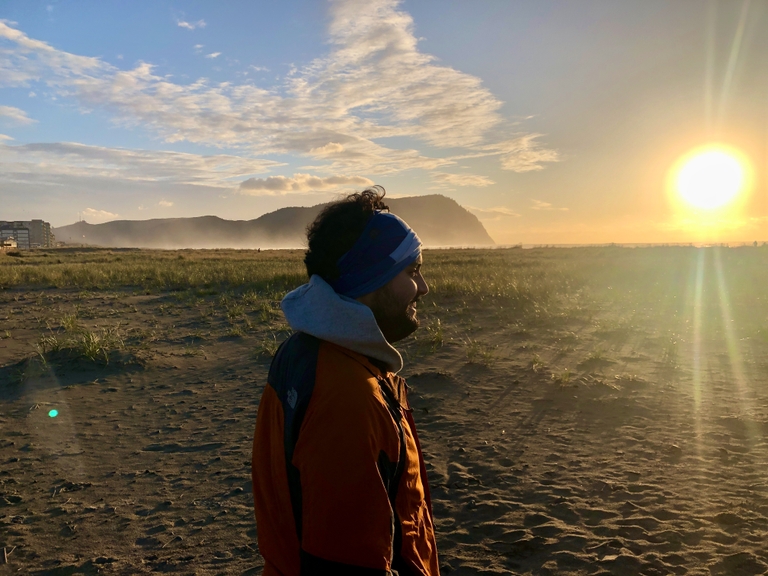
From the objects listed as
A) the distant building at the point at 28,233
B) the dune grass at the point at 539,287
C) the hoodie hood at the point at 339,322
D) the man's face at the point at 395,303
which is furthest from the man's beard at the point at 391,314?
the distant building at the point at 28,233

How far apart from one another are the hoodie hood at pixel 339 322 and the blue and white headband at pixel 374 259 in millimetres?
68

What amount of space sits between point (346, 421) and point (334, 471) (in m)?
0.11

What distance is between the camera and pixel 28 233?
78750mm

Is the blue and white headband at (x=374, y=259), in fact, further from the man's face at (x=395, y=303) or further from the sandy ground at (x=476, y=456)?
the sandy ground at (x=476, y=456)

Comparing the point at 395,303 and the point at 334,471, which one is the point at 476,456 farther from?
the point at 334,471

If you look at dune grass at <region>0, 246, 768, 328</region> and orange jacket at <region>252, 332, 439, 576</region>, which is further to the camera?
dune grass at <region>0, 246, 768, 328</region>

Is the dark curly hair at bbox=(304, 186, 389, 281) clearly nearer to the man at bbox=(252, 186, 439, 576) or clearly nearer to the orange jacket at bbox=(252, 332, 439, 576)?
the man at bbox=(252, 186, 439, 576)

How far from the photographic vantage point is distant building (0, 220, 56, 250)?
257 feet

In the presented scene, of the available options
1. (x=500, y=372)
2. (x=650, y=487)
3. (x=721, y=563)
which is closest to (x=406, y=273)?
(x=721, y=563)

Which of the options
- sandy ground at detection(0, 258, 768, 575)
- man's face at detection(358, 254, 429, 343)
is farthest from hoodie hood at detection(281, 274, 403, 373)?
sandy ground at detection(0, 258, 768, 575)

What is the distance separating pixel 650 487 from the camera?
4.07m

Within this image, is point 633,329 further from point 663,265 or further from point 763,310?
point 663,265

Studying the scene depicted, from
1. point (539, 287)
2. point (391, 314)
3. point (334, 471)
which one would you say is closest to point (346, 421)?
point (334, 471)

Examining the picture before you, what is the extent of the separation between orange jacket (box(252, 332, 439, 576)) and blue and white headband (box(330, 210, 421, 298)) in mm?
211
